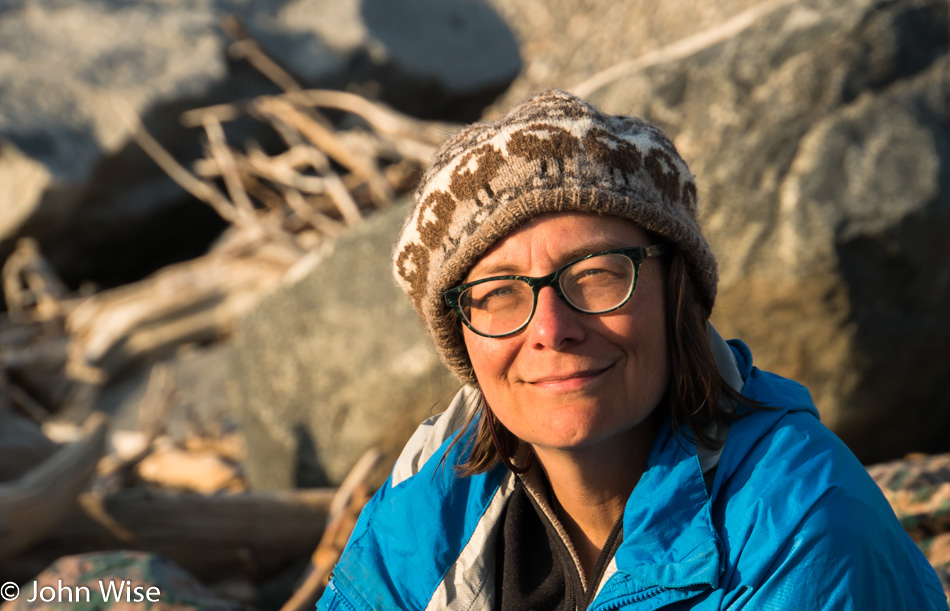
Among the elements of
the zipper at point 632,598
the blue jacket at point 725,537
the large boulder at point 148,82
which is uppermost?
the large boulder at point 148,82

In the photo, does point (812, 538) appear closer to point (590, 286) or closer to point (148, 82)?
point (590, 286)

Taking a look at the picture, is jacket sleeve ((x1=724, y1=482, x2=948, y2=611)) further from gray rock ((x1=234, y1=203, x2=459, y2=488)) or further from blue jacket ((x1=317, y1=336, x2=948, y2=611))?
gray rock ((x1=234, y1=203, x2=459, y2=488))

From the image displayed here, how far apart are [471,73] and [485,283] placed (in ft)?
23.9

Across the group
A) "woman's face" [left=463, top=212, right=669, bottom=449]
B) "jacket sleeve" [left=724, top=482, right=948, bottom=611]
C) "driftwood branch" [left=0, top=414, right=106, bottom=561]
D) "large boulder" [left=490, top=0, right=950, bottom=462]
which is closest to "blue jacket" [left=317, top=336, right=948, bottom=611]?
"jacket sleeve" [left=724, top=482, right=948, bottom=611]

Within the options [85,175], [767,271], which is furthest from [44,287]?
[767,271]

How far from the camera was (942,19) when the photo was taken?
3977mm

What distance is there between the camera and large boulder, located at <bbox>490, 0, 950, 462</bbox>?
12.3ft

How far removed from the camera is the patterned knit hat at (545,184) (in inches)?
71.0

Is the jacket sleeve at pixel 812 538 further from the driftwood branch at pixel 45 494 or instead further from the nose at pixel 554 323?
the driftwood branch at pixel 45 494

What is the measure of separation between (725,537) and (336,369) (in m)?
3.30

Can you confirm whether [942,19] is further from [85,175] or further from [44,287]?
[44,287]

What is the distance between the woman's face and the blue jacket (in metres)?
0.17

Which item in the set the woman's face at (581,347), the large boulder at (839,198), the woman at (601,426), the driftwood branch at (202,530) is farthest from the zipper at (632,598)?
the driftwood branch at (202,530)

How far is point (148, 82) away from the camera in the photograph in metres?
7.56
